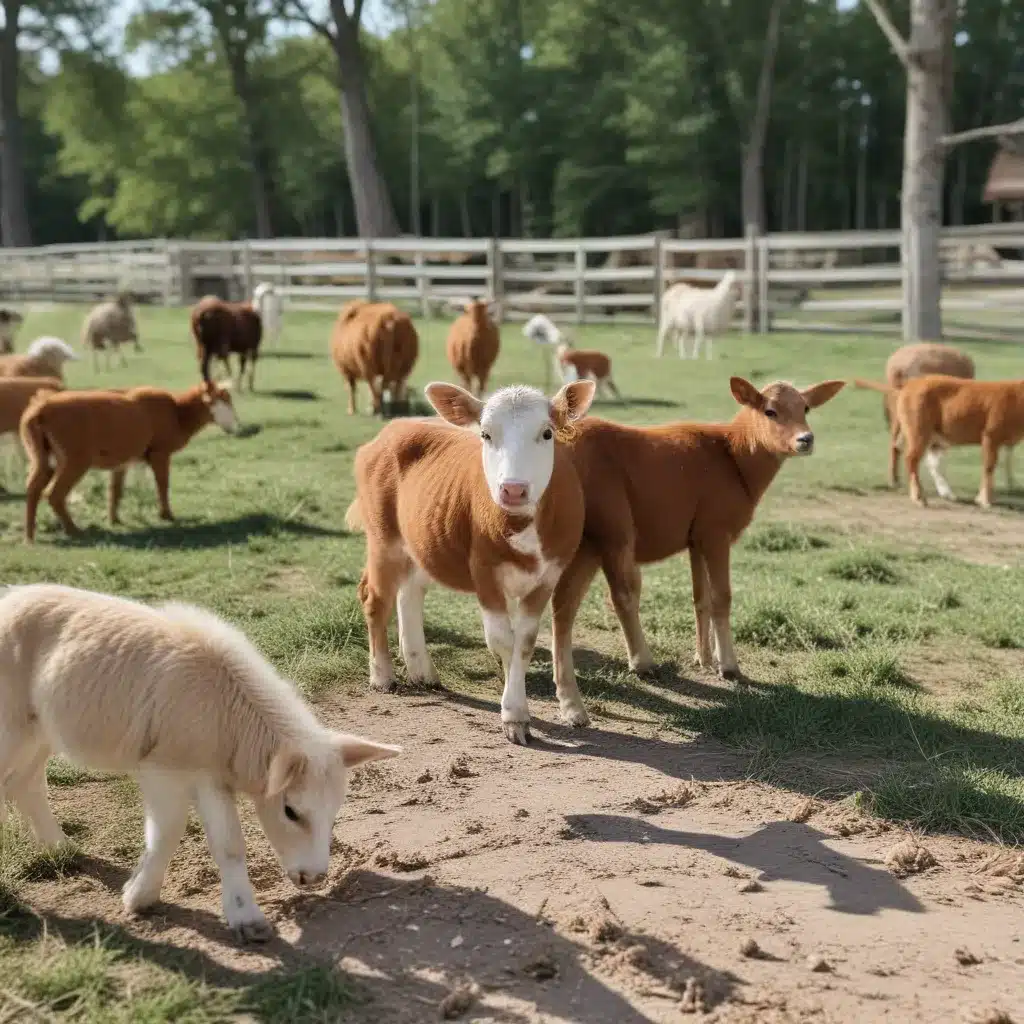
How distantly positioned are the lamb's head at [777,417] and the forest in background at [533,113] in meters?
39.3

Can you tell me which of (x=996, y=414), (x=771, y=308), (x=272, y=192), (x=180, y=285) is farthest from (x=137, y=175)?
(x=996, y=414)

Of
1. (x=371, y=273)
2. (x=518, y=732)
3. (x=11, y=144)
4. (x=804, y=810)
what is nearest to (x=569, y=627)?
(x=518, y=732)

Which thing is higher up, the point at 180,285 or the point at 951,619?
the point at 180,285

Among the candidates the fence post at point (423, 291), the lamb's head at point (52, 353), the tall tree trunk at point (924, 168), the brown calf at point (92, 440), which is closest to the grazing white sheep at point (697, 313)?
the tall tree trunk at point (924, 168)

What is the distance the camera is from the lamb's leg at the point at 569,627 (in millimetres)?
5738

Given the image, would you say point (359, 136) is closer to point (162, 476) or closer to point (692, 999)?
point (162, 476)

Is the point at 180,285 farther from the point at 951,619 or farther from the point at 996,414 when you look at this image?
the point at 951,619

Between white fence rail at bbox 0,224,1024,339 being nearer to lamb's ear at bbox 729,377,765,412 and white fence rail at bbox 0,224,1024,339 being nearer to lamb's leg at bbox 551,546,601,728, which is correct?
lamb's ear at bbox 729,377,765,412

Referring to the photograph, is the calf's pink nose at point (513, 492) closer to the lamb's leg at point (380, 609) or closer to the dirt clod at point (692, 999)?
the lamb's leg at point (380, 609)

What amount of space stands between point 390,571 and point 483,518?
2.80ft

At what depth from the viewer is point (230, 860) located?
382 cm

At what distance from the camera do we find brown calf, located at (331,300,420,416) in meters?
14.7

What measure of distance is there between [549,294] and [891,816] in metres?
23.5

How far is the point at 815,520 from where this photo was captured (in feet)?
32.5
